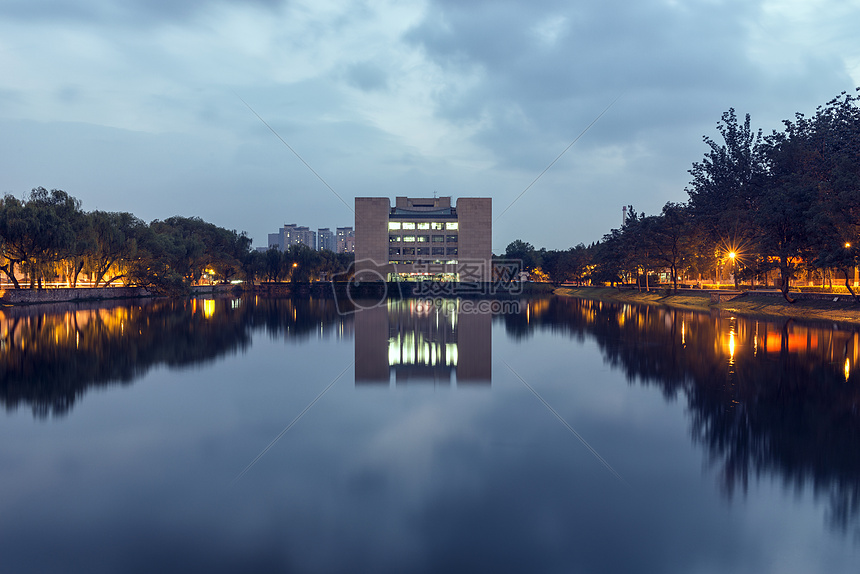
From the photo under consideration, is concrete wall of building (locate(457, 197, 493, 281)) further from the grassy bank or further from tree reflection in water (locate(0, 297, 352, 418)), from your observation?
tree reflection in water (locate(0, 297, 352, 418))

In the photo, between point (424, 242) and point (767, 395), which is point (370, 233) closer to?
point (424, 242)

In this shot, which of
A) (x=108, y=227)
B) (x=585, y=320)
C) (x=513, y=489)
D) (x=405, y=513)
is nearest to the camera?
(x=405, y=513)

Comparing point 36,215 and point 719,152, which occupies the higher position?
point 719,152

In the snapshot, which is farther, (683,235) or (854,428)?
(683,235)

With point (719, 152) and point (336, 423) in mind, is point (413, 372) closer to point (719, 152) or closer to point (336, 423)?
point (336, 423)

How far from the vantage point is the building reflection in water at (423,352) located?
15242mm

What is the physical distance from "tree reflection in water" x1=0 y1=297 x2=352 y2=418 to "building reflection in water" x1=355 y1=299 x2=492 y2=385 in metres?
3.18

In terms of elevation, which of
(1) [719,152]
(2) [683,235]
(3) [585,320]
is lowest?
(3) [585,320]

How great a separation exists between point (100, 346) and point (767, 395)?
22185 mm

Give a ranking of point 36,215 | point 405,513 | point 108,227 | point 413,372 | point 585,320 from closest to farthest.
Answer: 1. point 405,513
2. point 413,372
3. point 585,320
4. point 36,215
5. point 108,227

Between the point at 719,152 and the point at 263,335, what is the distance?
179 feet

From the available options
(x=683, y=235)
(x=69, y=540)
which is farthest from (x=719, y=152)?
(x=69, y=540)

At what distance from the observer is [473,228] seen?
12456 centimetres

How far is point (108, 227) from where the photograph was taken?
2174 inches
